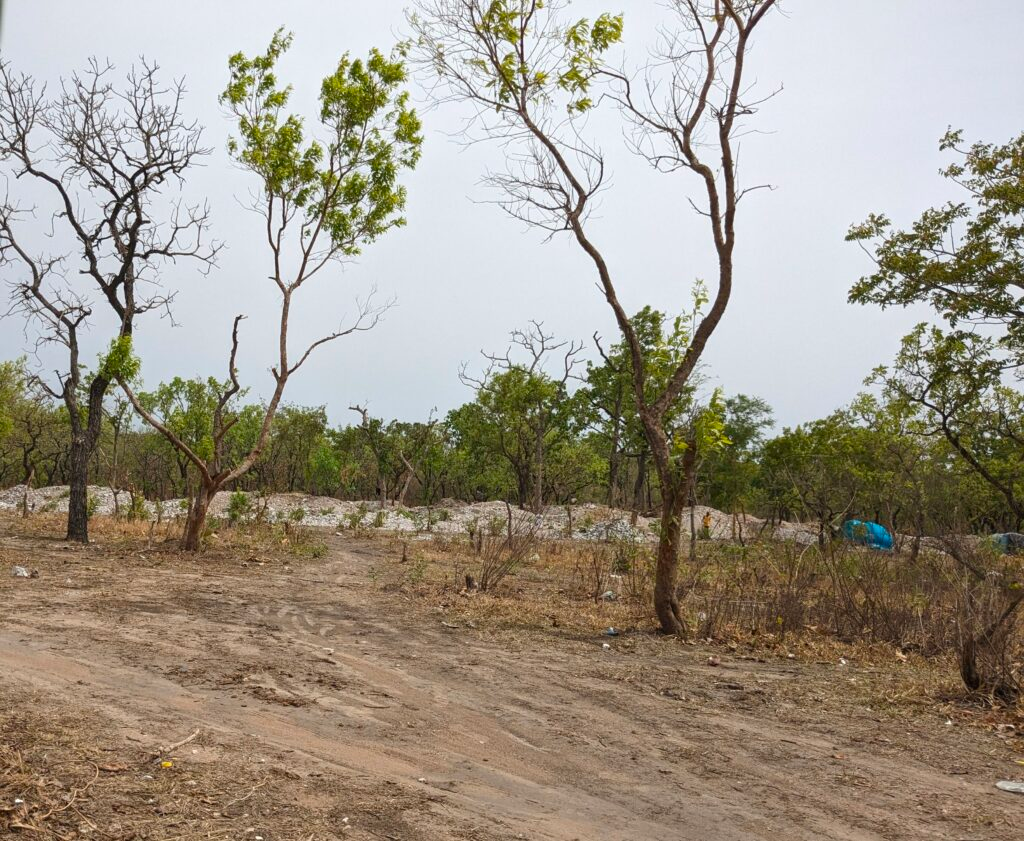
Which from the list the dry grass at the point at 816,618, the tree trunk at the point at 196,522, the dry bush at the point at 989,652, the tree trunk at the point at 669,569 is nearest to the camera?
the dry bush at the point at 989,652

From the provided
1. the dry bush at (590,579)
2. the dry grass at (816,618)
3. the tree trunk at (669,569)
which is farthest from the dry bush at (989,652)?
the dry bush at (590,579)

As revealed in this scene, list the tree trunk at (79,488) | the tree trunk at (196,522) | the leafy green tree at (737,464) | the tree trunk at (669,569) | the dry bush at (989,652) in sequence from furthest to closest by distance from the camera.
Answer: the leafy green tree at (737,464) → the tree trunk at (79,488) → the tree trunk at (196,522) → the tree trunk at (669,569) → the dry bush at (989,652)

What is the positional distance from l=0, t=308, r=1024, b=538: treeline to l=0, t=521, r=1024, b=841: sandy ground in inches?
395

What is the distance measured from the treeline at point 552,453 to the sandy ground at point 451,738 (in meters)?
10.0

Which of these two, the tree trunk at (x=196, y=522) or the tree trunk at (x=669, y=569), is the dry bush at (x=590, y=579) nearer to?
the tree trunk at (x=669, y=569)

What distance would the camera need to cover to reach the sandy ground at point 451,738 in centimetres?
360

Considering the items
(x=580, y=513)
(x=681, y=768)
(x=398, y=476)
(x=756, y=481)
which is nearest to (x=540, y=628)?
(x=681, y=768)

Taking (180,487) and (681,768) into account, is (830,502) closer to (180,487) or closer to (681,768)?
(681,768)

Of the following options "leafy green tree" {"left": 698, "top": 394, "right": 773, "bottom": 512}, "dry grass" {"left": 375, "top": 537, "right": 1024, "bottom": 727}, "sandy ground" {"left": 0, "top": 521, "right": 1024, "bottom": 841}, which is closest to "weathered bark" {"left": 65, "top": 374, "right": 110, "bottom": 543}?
"dry grass" {"left": 375, "top": 537, "right": 1024, "bottom": 727}

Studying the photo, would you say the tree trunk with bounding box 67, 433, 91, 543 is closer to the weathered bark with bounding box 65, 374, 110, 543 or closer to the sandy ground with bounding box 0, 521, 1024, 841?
the weathered bark with bounding box 65, 374, 110, 543

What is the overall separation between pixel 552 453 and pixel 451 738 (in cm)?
2796

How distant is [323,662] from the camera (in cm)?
629

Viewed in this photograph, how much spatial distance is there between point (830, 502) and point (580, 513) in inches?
330

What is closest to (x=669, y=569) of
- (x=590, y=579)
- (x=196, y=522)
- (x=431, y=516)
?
(x=590, y=579)
